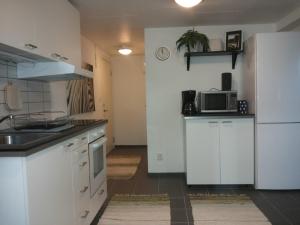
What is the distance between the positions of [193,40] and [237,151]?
152 centimetres

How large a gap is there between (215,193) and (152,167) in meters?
1.10

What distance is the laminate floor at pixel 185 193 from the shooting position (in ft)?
8.43

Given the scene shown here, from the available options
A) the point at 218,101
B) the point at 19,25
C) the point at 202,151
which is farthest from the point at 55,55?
the point at 218,101

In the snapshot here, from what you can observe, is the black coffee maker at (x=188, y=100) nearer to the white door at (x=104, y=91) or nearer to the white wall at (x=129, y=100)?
the white door at (x=104, y=91)

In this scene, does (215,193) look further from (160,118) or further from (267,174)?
(160,118)

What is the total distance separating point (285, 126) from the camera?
10.3 feet

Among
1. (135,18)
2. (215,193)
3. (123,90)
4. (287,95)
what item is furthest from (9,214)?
(123,90)

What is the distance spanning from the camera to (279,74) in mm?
3123

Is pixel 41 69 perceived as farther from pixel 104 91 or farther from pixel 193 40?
pixel 104 91

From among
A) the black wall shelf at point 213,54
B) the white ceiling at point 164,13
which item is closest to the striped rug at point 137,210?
the black wall shelf at point 213,54

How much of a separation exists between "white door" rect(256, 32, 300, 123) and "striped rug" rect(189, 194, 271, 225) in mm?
1054

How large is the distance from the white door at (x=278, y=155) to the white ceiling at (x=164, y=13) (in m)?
1.37

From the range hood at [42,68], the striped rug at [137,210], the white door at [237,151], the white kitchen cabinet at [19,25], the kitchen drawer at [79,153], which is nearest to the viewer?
the white kitchen cabinet at [19,25]

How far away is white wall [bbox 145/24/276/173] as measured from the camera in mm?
3871
